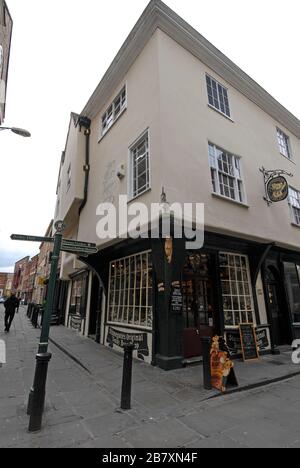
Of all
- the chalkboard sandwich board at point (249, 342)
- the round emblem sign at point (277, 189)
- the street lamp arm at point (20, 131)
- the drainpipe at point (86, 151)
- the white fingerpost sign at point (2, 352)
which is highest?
the drainpipe at point (86, 151)

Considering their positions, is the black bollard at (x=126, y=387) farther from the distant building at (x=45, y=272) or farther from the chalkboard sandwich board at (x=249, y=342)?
the distant building at (x=45, y=272)

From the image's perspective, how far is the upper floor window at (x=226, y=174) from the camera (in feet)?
25.7

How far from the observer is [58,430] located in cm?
334

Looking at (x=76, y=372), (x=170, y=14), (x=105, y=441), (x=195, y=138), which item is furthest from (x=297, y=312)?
(x=170, y=14)

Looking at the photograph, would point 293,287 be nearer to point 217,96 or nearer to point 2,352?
point 217,96

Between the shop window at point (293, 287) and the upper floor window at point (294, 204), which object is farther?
the upper floor window at point (294, 204)

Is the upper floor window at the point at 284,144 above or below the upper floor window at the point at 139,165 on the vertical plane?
above

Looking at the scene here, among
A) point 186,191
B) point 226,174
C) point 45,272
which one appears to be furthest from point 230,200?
point 45,272

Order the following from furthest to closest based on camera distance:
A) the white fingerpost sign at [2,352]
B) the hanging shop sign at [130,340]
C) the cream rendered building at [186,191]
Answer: the hanging shop sign at [130,340] → the white fingerpost sign at [2,352] → the cream rendered building at [186,191]

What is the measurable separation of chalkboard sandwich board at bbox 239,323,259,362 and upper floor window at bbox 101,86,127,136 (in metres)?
8.34

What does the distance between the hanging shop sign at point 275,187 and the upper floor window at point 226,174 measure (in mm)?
1354

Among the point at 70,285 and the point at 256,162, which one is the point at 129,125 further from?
the point at 70,285

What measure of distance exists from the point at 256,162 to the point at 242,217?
292 centimetres

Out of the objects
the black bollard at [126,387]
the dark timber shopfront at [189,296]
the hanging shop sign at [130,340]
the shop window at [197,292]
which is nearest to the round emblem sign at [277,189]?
the dark timber shopfront at [189,296]
